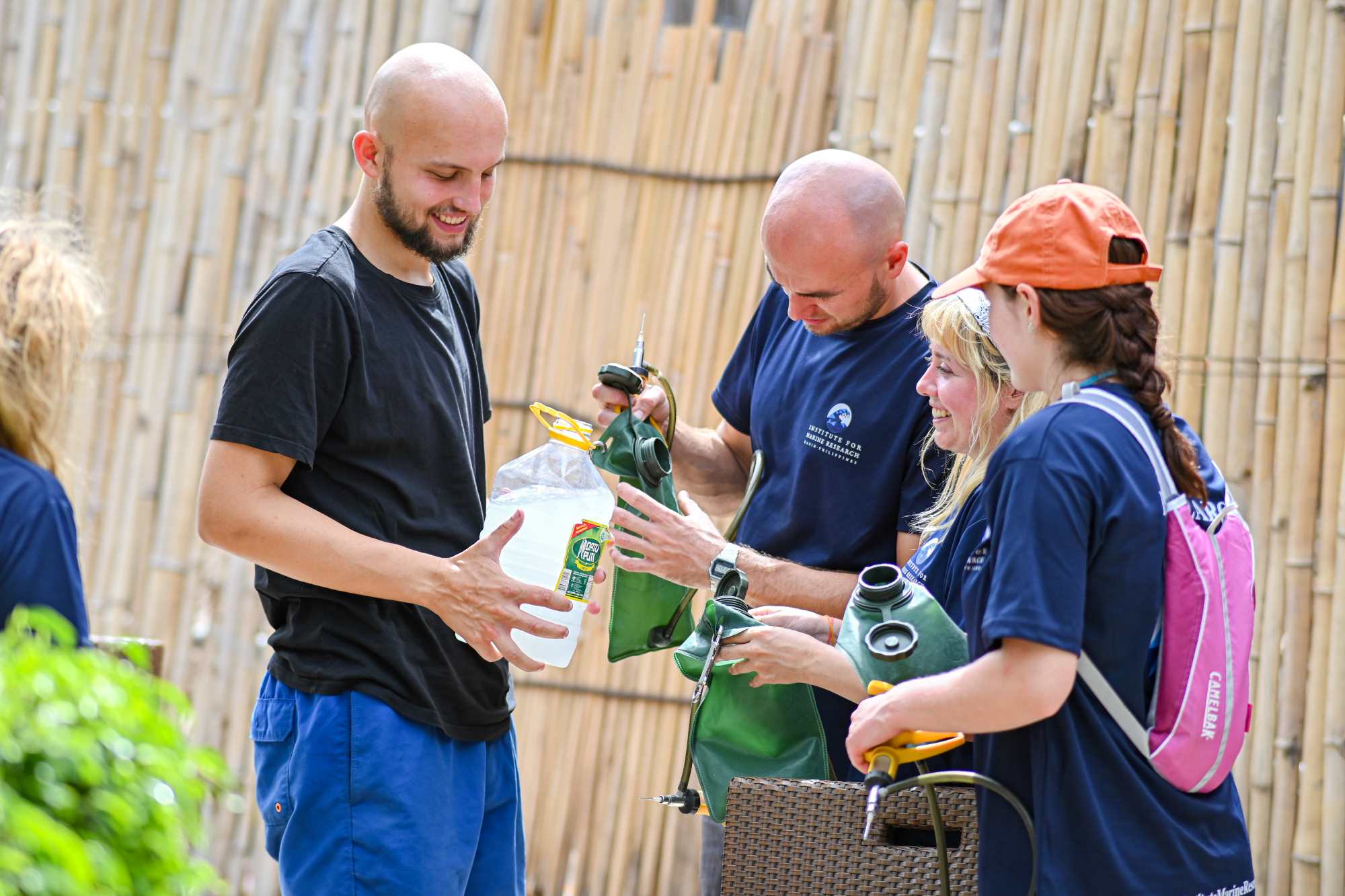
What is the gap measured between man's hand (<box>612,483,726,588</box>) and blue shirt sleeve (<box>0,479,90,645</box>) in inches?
40.1

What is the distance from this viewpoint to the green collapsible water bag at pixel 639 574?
242 cm

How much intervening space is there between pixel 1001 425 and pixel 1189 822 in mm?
680

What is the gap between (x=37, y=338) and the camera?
1553 mm

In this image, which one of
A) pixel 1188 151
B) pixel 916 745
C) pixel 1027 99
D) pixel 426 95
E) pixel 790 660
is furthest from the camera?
pixel 1027 99

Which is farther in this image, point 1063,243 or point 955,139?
point 955,139

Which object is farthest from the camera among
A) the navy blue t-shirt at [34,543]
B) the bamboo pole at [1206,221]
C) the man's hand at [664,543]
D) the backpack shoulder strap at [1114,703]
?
the bamboo pole at [1206,221]

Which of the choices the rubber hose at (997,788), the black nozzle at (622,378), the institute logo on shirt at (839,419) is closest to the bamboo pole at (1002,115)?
the institute logo on shirt at (839,419)

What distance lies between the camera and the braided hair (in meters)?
1.69

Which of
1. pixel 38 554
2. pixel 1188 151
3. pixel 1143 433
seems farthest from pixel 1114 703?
pixel 1188 151

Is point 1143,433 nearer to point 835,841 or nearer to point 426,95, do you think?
point 835,841

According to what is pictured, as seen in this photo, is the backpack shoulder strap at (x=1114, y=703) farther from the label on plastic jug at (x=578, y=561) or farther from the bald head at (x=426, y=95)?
the bald head at (x=426, y=95)

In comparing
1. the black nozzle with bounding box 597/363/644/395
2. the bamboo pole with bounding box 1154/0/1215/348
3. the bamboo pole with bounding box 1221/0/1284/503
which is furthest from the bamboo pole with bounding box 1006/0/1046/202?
the black nozzle with bounding box 597/363/644/395

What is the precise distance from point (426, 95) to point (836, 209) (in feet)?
2.64

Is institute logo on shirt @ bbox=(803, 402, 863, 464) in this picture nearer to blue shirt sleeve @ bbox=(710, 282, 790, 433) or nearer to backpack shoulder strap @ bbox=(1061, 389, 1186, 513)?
blue shirt sleeve @ bbox=(710, 282, 790, 433)
